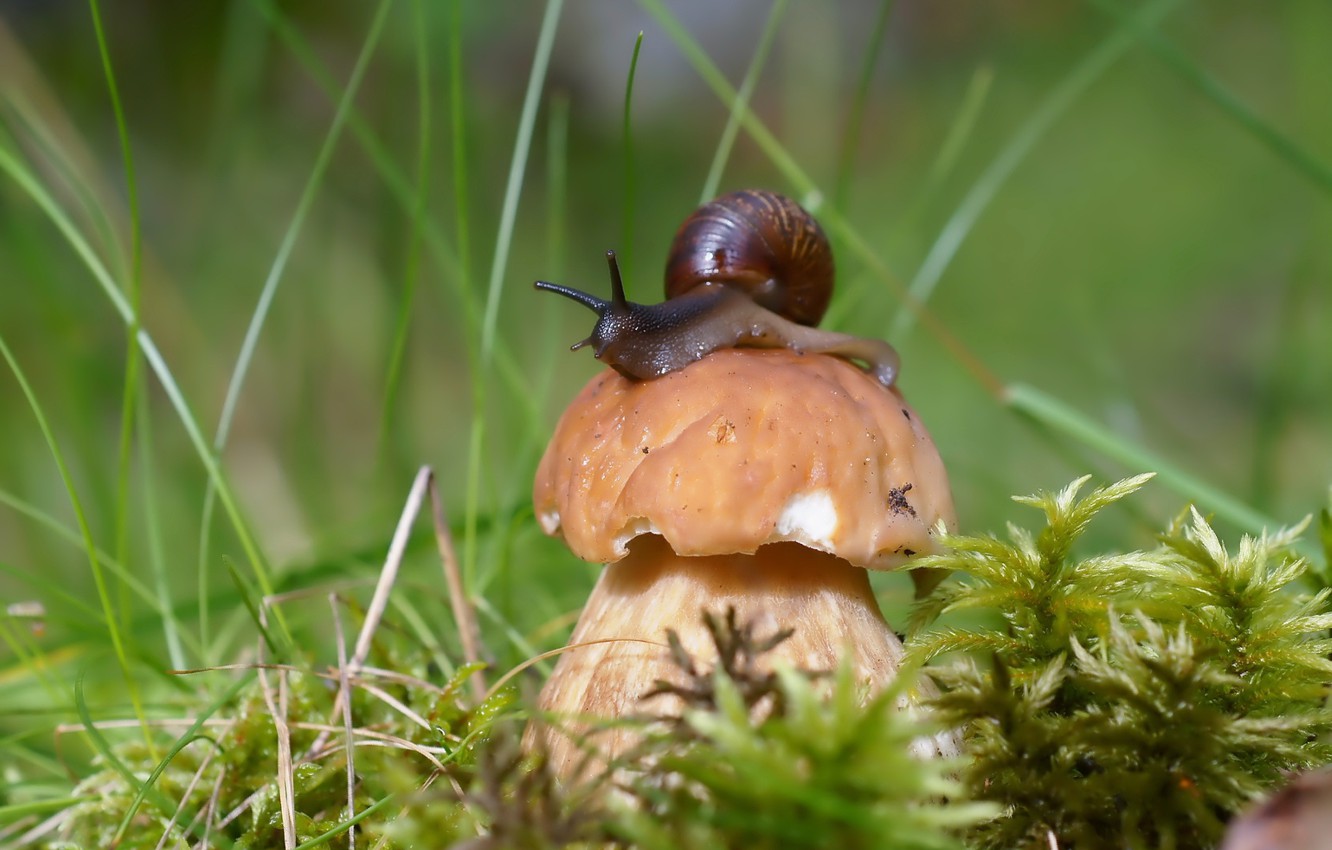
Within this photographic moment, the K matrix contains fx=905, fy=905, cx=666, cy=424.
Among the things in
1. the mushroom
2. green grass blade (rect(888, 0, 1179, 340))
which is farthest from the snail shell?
green grass blade (rect(888, 0, 1179, 340))

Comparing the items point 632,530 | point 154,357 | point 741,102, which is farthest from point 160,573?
point 741,102

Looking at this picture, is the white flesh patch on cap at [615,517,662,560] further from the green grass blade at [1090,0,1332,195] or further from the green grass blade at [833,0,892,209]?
the green grass blade at [1090,0,1332,195]

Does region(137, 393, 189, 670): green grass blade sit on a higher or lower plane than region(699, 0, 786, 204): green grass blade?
lower

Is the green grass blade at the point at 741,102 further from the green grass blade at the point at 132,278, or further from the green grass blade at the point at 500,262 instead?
the green grass blade at the point at 132,278

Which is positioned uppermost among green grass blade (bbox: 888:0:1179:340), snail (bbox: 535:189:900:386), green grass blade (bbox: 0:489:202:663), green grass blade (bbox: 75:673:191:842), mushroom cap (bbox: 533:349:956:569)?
green grass blade (bbox: 888:0:1179:340)

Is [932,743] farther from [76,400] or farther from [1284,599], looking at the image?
[76,400]

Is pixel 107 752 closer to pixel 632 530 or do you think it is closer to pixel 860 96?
pixel 632 530

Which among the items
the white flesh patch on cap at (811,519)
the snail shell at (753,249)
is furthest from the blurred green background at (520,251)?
the white flesh patch on cap at (811,519)
